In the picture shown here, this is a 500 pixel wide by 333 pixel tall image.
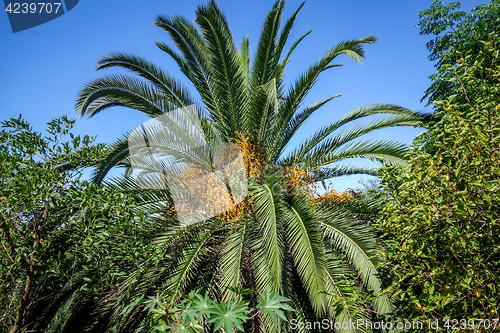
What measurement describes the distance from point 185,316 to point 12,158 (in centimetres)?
259

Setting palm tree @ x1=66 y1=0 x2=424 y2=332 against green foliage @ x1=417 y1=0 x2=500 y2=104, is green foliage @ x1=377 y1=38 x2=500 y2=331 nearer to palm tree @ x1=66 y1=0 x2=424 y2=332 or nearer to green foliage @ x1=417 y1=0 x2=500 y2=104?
palm tree @ x1=66 y1=0 x2=424 y2=332

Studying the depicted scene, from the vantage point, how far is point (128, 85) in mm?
5547

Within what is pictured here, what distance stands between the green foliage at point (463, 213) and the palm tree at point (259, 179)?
2.66 ft

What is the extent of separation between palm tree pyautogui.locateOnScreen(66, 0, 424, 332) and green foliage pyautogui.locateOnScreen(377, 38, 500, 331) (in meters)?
0.81

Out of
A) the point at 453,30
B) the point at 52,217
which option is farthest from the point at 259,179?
the point at 453,30

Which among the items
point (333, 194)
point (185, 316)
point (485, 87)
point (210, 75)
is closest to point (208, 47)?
point (210, 75)

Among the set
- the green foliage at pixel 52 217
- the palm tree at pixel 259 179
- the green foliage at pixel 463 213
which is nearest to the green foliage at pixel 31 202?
the green foliage at pixel 52 217

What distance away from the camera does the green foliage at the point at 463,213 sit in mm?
2227

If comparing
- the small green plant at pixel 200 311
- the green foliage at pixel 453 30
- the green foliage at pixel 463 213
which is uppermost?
the green foliage at pixel 453 30

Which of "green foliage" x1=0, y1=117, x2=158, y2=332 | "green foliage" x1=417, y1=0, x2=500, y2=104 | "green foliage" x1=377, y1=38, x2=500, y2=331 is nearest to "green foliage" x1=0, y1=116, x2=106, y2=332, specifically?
"green foliage" x1=0, y1=117, x2=158, y2=332

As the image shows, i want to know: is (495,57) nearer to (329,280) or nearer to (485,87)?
(485,87)

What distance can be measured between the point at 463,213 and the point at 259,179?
3.07 metres

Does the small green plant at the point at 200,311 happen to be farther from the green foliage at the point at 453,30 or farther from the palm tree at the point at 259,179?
the green foliage at the point at 453,30

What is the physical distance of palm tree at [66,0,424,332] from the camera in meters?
3.78
